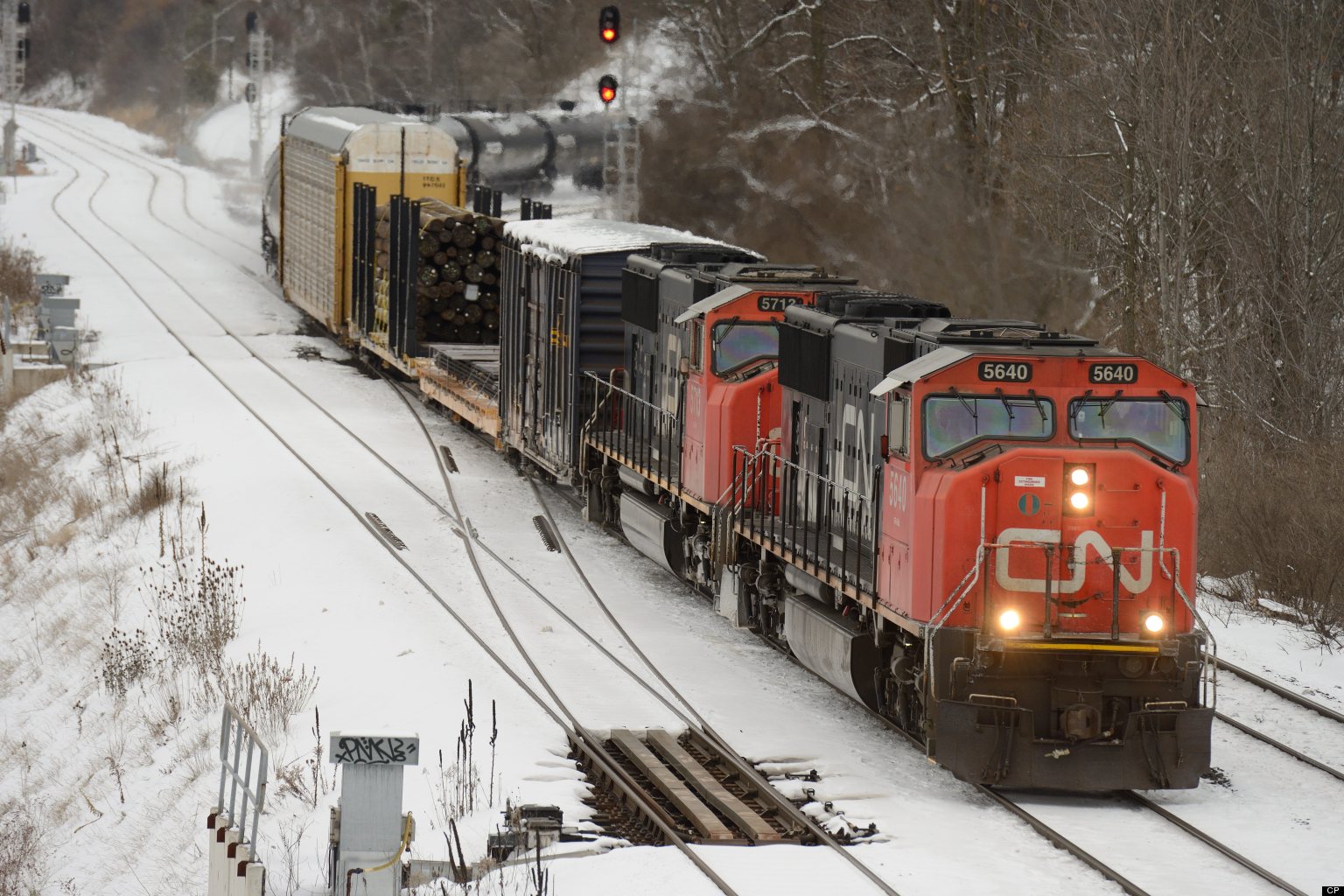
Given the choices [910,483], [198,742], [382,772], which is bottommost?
[198,742]

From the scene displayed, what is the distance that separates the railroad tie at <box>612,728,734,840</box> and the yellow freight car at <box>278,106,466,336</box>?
19.7m

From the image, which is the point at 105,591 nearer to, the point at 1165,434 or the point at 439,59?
the point at 1165,434

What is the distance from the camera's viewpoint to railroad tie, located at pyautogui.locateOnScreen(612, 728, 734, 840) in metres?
11.2

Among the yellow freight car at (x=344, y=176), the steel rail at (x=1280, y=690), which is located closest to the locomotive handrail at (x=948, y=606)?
the steel rail at (x=1280, y=690)

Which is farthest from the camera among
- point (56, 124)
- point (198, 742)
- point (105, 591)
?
point (56, 124)

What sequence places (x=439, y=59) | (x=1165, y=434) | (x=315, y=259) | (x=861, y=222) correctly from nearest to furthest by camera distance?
(x=1165, y=434)
(x=315, y=259)
(x=861, y=222)
(x=439, y=59)

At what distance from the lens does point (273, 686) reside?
13773 millimetres

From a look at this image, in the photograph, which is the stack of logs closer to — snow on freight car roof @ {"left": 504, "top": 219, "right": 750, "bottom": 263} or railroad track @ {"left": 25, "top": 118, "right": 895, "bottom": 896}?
snow on freight car roof @ {"left": 504, "top": 219, "right": 750, "bottom": 263}

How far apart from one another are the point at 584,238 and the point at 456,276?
6.98 m

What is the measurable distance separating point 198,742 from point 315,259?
2165 centimetres

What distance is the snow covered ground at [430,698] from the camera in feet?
35.9

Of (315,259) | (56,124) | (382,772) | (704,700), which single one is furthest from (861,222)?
(56,124)

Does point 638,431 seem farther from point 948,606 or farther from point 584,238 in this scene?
point 948,606

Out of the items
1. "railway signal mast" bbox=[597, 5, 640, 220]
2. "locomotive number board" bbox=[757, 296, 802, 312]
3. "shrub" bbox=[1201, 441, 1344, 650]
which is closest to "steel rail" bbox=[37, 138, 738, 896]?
"locomotive number board" bbox=[757, 296, 802, 312]
